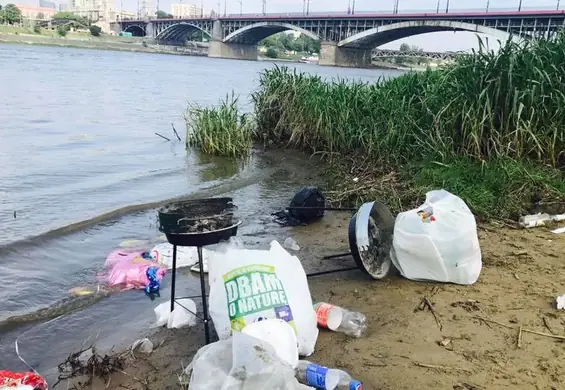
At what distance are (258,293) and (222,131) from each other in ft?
27.8

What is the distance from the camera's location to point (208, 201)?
3.48m

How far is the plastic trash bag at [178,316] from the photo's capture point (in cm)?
368

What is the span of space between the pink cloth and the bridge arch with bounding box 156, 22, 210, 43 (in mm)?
79751

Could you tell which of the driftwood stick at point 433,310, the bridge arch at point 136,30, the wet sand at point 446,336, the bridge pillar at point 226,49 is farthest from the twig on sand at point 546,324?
the bridge arch at point 136,30

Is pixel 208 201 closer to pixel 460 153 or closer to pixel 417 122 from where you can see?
pixel 460 153

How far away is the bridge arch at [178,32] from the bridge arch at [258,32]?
609 cm

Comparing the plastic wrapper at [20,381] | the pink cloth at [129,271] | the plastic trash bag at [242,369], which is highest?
the plastic trash bag at [242,369]

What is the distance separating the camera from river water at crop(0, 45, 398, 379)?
404 cm

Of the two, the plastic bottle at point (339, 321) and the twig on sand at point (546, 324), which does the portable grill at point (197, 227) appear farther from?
the twig on sand at point (546, 324)

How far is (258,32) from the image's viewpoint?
75.0m

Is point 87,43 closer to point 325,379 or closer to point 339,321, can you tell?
point 339,321

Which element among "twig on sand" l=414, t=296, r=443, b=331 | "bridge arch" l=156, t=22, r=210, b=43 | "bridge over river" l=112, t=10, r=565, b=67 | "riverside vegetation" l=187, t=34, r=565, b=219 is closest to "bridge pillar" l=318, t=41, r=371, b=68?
"bridge over river" l=112, t=10, r=565, b=67

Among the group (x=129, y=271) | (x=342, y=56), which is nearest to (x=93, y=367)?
(x=129, y=271)

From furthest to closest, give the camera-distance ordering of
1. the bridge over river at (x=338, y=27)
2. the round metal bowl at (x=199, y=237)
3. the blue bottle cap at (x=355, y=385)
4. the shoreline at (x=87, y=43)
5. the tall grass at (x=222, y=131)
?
the shoreline at (x=87, y=43), the bridge over river at (x=338, y=27), the tall grass at (x=222, y=131), the round metal bowl at (x=199, y=237), the blue bottle cap at (x=355, y=385)
